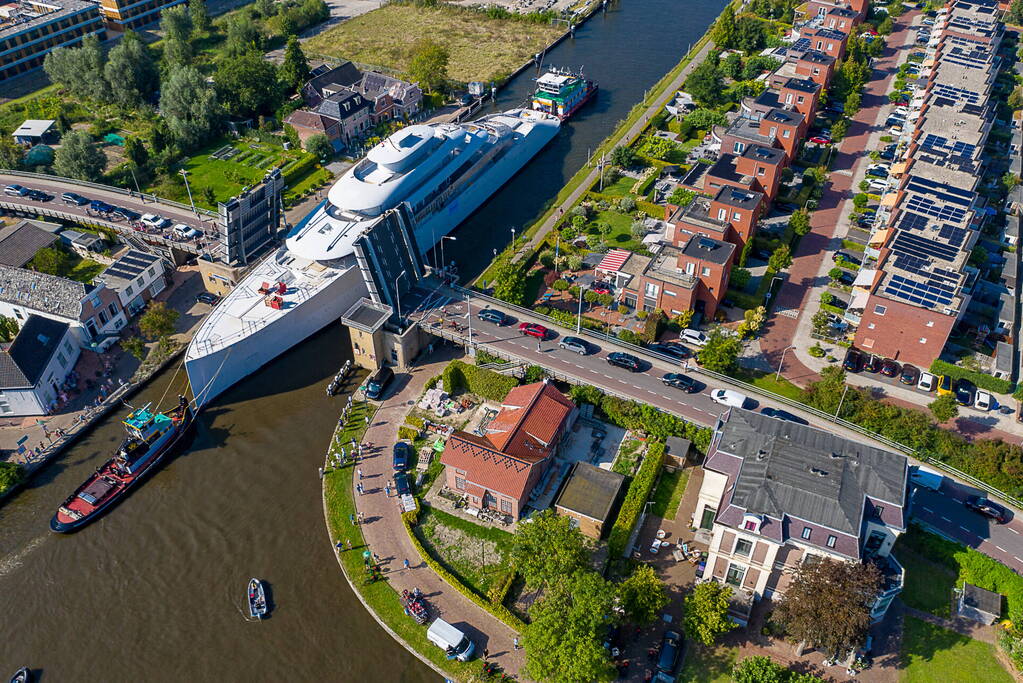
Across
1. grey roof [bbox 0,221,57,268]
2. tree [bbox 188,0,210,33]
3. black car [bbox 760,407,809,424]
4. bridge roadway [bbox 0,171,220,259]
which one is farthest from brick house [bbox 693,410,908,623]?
tree [bbox 188,0,210,33]

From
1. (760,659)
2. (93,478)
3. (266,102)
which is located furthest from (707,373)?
(266,102)

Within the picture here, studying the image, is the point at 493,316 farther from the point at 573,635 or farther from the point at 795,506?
the point at 573,635

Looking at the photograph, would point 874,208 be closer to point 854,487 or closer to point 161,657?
point 854,487

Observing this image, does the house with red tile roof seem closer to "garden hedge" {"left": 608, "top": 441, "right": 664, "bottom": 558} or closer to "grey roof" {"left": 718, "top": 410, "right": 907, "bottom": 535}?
"garden hedge" {"left": 608, "top": 441, "right": 664, "bottom": 558}

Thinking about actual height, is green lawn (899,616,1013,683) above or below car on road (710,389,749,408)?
below

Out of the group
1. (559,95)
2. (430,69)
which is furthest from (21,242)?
(559,95)
